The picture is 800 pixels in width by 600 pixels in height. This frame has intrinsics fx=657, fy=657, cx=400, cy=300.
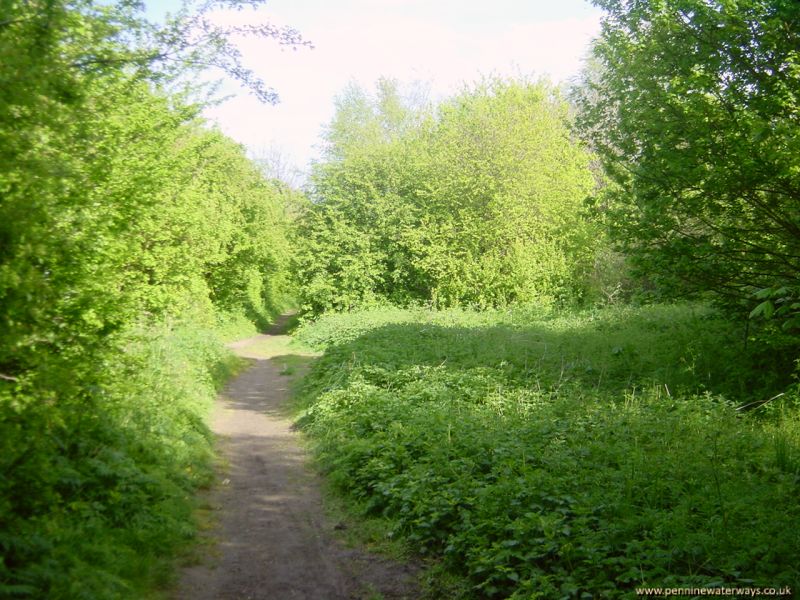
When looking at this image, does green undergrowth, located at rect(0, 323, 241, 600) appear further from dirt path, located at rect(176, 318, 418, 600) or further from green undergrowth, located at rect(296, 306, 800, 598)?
green undergrowth, located at rect(296, 306, 800, 598)

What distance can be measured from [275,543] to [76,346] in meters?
3.06

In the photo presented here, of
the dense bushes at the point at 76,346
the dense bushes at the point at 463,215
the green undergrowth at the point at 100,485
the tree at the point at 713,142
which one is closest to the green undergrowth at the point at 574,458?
the tree at the point at 713,142

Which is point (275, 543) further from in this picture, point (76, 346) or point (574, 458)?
point (574, 458)

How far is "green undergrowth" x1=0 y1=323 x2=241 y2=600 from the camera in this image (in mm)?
4727

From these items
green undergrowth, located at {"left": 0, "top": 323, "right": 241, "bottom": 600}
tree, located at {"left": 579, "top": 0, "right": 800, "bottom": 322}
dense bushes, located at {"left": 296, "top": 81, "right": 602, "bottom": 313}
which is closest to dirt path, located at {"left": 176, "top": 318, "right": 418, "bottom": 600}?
green undergrowth, located at {"left": 0, "top": 323, "right": 241, "bottom": 600}

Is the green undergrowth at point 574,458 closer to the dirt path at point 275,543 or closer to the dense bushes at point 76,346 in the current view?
the dirt path at point 275,543

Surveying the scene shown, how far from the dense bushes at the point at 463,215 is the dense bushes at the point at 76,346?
2011cm

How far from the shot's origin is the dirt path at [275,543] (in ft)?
20.2

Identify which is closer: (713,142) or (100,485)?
(100,485)

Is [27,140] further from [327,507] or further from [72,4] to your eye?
[327,507]

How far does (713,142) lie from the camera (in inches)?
404

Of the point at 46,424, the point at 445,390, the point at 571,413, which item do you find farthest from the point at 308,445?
the point at 46,424

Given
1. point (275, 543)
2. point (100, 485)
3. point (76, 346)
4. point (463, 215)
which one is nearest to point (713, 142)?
point (275, 543)

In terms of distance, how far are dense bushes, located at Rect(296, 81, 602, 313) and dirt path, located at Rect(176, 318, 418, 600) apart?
18921 mm
